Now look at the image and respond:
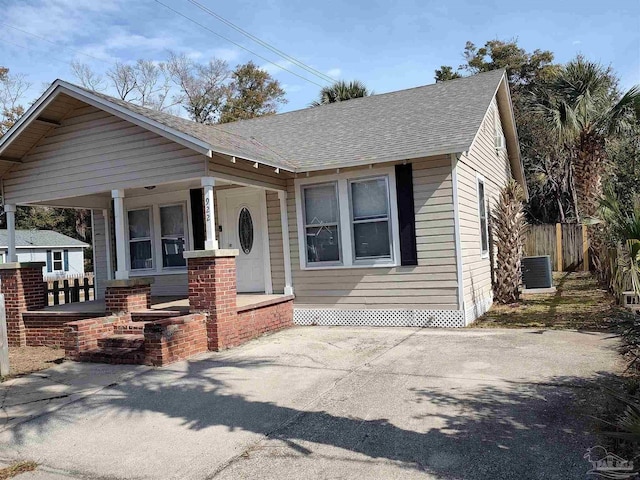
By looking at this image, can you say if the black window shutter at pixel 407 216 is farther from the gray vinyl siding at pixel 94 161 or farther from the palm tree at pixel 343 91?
the palm tree at pixel 343 91

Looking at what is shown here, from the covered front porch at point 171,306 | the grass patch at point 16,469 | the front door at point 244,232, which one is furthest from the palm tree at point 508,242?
the grass patch at point 16,469

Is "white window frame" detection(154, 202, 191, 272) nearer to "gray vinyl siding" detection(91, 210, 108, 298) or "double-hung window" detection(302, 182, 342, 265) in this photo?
"gray vinyl siding" detection(91, 210, 108, 298)

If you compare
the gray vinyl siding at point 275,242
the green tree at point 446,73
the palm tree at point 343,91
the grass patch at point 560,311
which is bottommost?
the grass patch at point 560,311

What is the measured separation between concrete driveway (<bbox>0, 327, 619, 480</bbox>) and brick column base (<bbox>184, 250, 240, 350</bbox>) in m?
0.45

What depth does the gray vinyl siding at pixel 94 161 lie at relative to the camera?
8.27m

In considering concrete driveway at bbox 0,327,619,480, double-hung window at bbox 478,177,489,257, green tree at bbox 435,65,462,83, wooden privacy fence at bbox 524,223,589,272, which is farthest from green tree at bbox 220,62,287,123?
concrete driveway at bbox 0,327,619,480

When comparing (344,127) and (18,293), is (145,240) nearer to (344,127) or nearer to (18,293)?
(18,293)

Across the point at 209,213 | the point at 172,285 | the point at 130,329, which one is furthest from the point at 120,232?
the point at 172,285

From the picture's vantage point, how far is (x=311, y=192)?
9.86 metres

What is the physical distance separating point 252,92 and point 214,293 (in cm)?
2960

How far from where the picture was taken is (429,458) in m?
3.71

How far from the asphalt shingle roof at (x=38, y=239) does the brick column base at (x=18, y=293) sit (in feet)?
78.2

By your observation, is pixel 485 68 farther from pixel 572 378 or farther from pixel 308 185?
pixel 572 378

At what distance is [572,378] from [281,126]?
952cm
